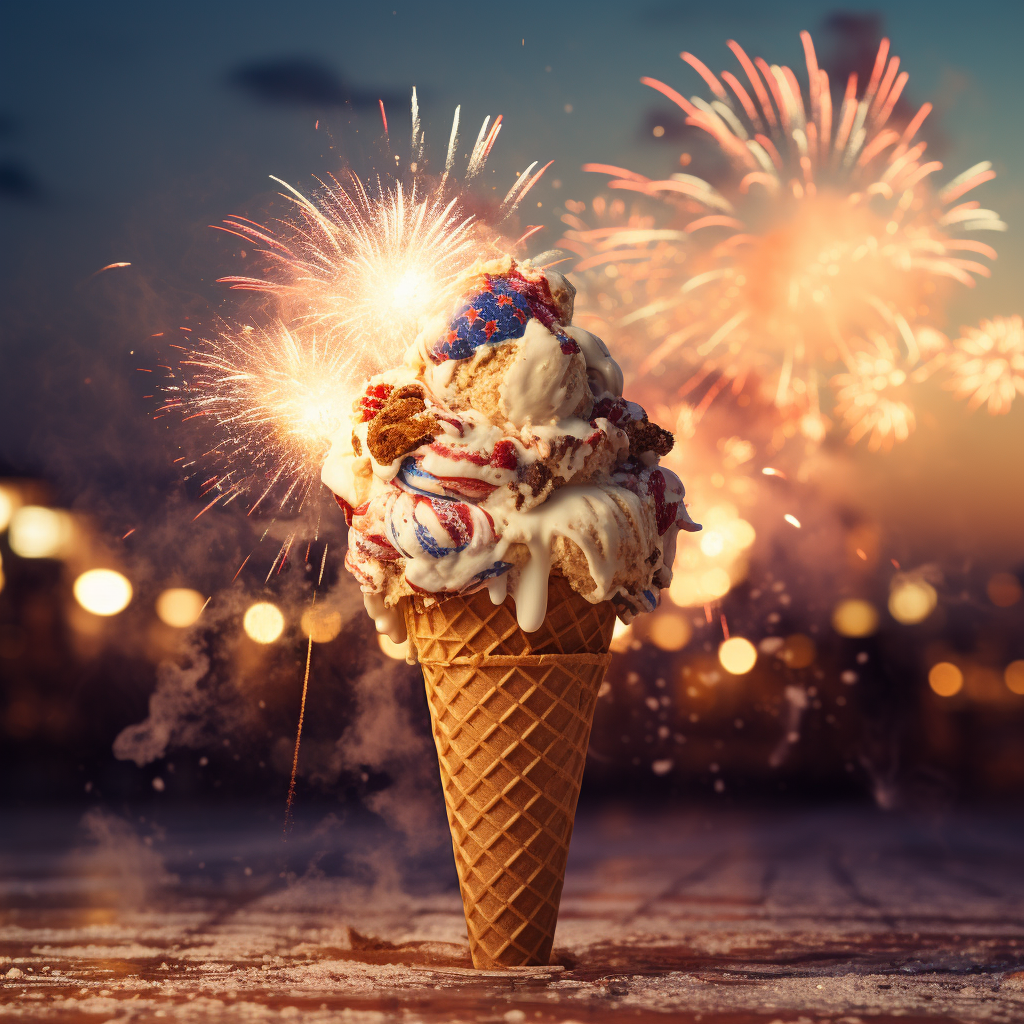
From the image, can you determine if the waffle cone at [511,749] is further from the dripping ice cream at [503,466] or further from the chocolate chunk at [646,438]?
the chocolate chunk at [646,438]

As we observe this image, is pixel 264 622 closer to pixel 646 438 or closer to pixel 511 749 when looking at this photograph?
pixel 511 749

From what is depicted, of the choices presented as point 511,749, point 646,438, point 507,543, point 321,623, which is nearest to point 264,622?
point 321,623

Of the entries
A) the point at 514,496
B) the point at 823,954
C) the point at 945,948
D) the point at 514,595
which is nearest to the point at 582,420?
the point at 514,496

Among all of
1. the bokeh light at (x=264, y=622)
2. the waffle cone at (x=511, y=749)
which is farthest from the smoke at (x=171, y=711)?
the waffle cone at (x=511, y=749)

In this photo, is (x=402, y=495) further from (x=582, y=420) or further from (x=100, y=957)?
(x=100, y=957)

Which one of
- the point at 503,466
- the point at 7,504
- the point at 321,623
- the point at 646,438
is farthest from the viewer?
the point at 7,504

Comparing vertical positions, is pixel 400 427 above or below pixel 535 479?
above
